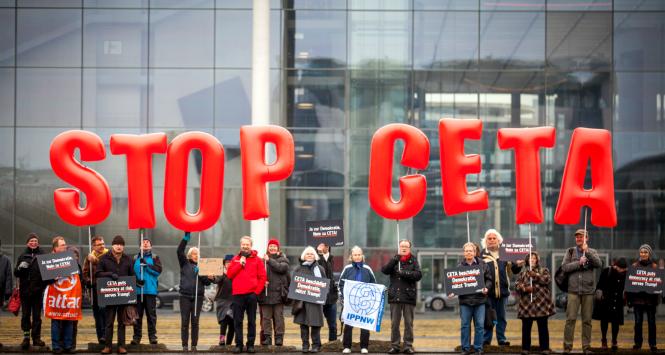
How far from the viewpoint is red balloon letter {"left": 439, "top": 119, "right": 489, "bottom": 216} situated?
Answer: 718 inches

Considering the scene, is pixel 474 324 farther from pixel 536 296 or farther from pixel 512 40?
pixel 512 40

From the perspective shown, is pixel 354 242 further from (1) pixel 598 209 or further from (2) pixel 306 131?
(1) pixel 598 209

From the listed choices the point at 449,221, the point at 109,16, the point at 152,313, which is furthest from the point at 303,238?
the point at 152,313

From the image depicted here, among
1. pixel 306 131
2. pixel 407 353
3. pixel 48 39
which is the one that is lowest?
pixel 407 353

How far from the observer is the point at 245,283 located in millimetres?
17562

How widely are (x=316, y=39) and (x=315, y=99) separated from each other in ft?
6.23

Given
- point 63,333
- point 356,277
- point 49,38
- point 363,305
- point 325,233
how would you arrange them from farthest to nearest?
point 49,38
point 325,233
point 356,277
point 363,305
point 63,333

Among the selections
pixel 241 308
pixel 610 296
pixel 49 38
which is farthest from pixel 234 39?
pixel 610 296

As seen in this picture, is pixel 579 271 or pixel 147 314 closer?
pixel 579 271

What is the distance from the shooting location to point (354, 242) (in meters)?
33.4

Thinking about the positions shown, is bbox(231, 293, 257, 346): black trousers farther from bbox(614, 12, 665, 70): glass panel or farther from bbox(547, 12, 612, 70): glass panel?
bbox(614, 12, 665, 70): glass panel

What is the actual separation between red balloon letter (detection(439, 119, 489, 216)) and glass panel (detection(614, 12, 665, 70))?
16.6 meters

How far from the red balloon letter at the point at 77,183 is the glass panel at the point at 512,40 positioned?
1771 cm

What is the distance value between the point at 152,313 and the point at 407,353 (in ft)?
14.9
